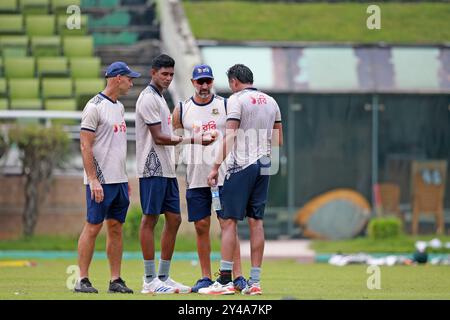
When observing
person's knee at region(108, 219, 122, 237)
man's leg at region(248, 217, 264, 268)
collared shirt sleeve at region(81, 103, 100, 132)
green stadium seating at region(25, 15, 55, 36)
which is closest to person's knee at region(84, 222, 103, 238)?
person's knee at region(108, 219, 122, 237)

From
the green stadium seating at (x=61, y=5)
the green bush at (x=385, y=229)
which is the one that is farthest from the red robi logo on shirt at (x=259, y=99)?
the green stadium seating at (x=61, y=5)

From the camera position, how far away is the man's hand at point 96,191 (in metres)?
13.8

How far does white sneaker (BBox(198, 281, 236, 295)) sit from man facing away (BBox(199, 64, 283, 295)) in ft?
0.05

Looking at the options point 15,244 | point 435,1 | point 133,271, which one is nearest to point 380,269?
point 133,271

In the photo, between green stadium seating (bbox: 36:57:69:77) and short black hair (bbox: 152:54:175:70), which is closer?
short black hair (bbox: 152:54:175:70)

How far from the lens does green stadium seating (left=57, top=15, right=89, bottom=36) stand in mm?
30125

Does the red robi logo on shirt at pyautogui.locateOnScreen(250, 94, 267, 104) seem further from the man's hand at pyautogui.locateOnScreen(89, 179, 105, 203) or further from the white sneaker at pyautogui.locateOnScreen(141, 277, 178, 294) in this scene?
the white sneaker at pyautogui.locateOnScreen(141, 277, 178, 294)

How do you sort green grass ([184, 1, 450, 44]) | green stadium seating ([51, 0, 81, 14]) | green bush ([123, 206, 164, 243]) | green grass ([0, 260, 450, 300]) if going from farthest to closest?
green grass ([184, 1, 450, 44])
green stadium seating ([51, 0, 81, 14])
green bush ([123, 206, 164, 243])
green grass ([0, 260, 450, 300])

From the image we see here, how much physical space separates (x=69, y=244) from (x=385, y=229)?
19.1ft

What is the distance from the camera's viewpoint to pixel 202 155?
47.1 feet

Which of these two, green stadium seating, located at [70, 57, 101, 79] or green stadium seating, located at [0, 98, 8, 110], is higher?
green stadium seating, located at [70, 57, 101, 79]

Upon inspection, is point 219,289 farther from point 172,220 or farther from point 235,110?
point 235,110

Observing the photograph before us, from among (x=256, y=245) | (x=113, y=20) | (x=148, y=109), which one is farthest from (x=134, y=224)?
(x=256, y=245)

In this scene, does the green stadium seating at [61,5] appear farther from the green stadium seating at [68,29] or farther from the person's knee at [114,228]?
the person's knee at [114,228]
